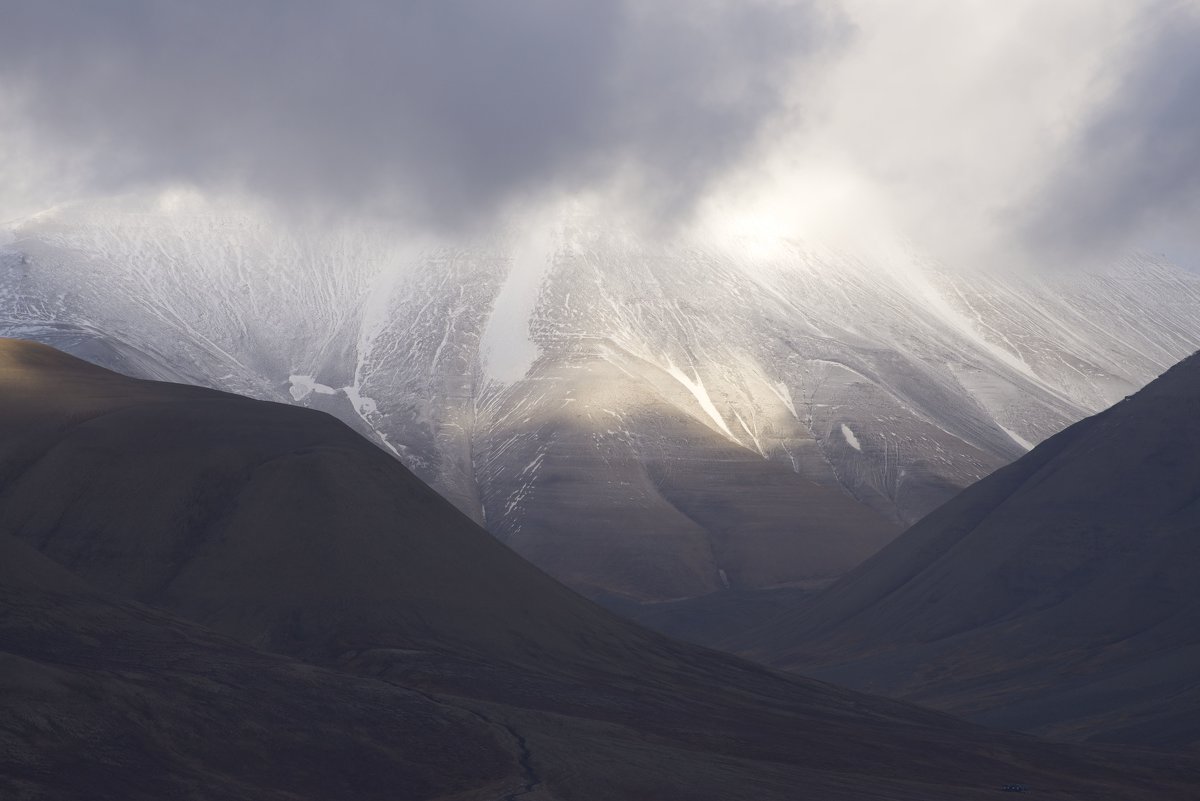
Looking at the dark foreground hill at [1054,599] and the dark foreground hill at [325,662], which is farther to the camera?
the dark foreground hill at [1054,599]

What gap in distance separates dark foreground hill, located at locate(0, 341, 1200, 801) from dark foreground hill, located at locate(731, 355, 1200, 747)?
16933mm

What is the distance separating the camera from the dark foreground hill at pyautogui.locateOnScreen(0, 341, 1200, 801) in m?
50.3

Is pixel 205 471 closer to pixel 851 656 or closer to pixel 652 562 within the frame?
pixel 851 656

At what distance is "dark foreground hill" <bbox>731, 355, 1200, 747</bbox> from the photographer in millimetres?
96750

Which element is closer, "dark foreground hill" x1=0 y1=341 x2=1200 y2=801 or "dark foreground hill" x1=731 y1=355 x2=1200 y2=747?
"dark foreground hill" x1=0 y1=341 x2=1200 y2=801

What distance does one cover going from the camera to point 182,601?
251ft

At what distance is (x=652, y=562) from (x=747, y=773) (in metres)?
110

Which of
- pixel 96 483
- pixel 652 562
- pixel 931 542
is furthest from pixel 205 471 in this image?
pixel 652 562

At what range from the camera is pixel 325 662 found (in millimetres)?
71438

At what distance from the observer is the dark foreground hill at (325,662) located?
165 feet

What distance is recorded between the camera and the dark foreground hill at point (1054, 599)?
96.8 m

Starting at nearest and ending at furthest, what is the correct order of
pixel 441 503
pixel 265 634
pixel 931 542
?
1. pixel 265 634
2. pixel 441 503
3. pixel 931 542

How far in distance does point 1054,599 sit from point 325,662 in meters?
63.2

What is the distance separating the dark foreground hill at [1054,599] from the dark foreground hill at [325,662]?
1693 centimetres
